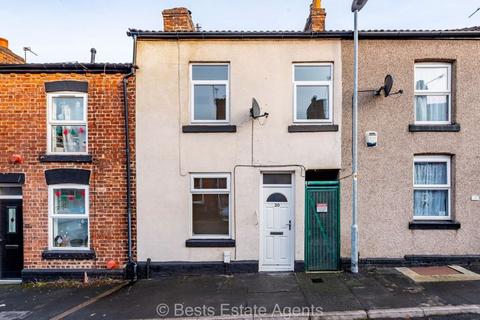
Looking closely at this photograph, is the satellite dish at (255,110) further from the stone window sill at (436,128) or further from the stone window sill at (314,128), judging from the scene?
the stone window sill at (436,128)

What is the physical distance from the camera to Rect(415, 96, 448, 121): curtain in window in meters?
7.66

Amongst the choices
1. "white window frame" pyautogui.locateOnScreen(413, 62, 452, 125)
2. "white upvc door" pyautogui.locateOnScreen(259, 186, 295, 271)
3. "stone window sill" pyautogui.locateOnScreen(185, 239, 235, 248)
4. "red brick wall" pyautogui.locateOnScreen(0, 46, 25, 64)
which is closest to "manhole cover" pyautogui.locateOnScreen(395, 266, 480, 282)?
"white upvc door" pyautogui.locateOnScreen(259, 186, 295, 271)

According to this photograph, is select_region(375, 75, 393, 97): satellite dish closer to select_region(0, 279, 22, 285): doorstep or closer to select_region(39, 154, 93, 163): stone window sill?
select_region(39, 154, 93, 163): stone window sill

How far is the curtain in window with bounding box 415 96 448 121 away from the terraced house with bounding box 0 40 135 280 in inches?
297

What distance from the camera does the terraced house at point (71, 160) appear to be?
23.9 feet

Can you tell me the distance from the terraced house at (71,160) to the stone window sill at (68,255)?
0.02 meters

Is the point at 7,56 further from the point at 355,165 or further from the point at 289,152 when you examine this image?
the point at 355,165

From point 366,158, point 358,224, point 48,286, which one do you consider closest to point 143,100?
point 48,286

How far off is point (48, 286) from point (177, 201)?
12.2ft

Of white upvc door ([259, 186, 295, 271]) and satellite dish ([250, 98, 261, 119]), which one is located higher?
satellite dish ([250, 98, 261, 119])

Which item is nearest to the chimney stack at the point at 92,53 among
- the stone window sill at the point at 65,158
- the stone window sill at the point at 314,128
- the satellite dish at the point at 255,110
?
the stone window sill at the point at 65,158

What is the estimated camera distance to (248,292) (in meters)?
6.22

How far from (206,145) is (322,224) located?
3.64 m

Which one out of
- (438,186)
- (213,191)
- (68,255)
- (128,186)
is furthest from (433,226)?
(68,255)
